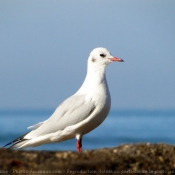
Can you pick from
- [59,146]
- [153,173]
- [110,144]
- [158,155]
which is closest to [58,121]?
[158,155]

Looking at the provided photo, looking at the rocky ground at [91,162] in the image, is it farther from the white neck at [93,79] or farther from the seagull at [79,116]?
the white neck at [93,79]

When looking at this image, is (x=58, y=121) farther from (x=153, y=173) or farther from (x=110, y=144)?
(x=110, y=144)

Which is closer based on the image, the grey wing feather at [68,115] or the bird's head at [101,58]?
the grey wing feather at [68,115]

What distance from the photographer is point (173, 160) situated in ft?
28.1

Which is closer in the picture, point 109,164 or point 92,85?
point 109,164

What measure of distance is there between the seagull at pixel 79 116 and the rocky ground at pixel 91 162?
192 cm

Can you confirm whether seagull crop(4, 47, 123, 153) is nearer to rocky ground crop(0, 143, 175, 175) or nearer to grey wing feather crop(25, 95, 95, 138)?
grey wing feather crop(25, 95, 95, 138)

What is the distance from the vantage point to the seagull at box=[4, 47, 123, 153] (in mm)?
10531

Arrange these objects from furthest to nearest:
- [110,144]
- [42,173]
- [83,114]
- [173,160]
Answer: [110,144], [83,114], [173,160], [42,173]

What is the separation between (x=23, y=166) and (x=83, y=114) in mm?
3609

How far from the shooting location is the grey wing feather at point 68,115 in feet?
34.8

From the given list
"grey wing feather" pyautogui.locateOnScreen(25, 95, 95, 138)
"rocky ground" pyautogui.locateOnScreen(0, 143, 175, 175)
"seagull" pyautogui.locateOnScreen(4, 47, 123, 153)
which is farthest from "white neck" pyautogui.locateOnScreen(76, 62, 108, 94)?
"rocky ground" pyautogui.locateOnScreen(0, 143, 175, 175)

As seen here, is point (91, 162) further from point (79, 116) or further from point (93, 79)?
point (93, 79)

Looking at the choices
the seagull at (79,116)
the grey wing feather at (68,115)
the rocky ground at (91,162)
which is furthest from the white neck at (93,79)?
the rocky ground at (91,162)
